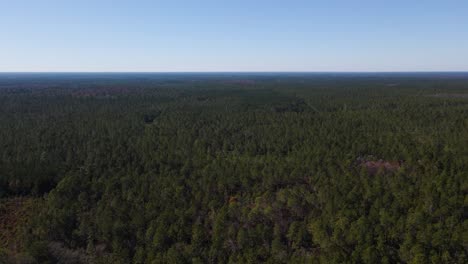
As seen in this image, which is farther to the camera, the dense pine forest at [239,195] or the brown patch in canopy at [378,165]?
the brown patch in canopy at [378,165]

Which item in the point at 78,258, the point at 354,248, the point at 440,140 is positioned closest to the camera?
the point at 354,248

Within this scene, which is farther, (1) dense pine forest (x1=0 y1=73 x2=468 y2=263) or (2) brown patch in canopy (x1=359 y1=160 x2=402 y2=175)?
(2) brown patch in canopy (x1=359 y1=160 x2=402 y2=175)

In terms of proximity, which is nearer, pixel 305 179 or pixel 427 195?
pixel 427 195

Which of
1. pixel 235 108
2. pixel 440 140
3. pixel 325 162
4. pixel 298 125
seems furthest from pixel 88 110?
pixel 440 140

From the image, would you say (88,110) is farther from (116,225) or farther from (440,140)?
(440,140)

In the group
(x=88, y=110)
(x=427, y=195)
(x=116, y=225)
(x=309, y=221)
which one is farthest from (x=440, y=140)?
(x=88, y=110)

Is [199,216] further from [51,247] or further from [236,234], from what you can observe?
[51,247]

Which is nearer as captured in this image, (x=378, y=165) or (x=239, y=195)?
(x=239, y=195)

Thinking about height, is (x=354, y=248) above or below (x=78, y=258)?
above

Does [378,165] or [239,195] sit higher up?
[378,165]

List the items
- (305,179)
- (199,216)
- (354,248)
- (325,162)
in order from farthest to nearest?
(325,162) < (305,179) < (199,216) < (354,248)
